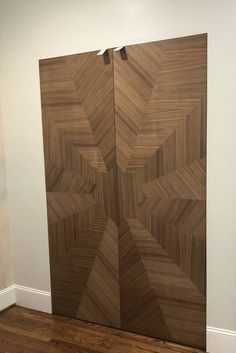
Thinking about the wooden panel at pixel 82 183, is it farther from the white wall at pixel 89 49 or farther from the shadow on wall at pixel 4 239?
the shadow on wall at pixel 4 239

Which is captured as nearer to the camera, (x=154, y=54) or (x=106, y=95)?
(x=154, y=54)

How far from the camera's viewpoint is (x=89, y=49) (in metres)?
2.43

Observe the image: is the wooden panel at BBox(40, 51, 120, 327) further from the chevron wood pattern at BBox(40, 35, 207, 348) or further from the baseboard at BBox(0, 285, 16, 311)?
the baseboard at BBox(0, 285, 16, 311)

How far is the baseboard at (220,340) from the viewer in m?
2.21

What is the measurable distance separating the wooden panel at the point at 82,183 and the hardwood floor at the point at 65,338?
10 centimetres

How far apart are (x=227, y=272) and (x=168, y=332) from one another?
1.97ft

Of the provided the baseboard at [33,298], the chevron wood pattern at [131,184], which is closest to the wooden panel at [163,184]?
the chevron wood pattern at [131,184]

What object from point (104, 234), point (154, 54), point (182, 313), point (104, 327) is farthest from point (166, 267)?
point (154, 54)

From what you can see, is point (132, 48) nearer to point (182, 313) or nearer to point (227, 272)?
point (227, 272)

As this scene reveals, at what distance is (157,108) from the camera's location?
7.43ft

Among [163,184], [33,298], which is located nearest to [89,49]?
[163,184]

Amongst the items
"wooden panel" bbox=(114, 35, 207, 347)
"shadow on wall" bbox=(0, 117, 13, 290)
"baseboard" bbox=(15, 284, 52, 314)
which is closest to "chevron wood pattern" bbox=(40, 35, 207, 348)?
"wooden panel" bbox=(114, 35, 207, 347)

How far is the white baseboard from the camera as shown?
286 cm

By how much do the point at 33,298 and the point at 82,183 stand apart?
1.07m
